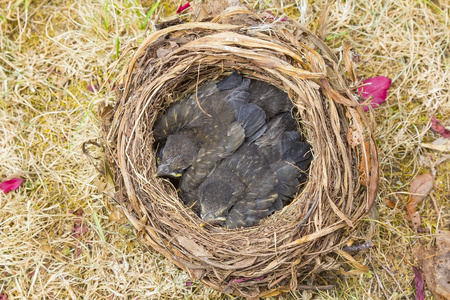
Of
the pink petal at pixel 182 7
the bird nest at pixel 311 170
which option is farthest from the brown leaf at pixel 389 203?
the pink petal at pixel 182 7

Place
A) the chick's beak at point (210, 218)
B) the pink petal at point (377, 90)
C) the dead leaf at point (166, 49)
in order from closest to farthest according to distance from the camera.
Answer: the dead leaf at point (166, 49)
the chick's beak at point (210, 218)
the pink petal at point (377, 90)

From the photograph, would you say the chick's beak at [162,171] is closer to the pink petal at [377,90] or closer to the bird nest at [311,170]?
the bird nest at [311,170]

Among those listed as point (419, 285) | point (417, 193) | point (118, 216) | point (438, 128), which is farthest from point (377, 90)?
point (118, 216)

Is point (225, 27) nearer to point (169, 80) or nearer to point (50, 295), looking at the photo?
point (169, 80)

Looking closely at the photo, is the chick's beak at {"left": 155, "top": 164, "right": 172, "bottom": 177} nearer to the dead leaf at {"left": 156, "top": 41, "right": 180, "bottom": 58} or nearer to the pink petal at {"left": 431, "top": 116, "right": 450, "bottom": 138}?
the dead leaf at {"left": 156, "top": 41, "right": 180, "bottom": 58}

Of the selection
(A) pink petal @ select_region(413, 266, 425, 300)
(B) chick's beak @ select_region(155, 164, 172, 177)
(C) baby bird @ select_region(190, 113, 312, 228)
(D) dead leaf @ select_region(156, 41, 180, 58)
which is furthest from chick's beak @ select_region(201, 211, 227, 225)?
(A) pink petal @ select_region(413, 266, 425, 300)

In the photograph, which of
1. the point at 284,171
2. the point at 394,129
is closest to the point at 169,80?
the point at 284,171
